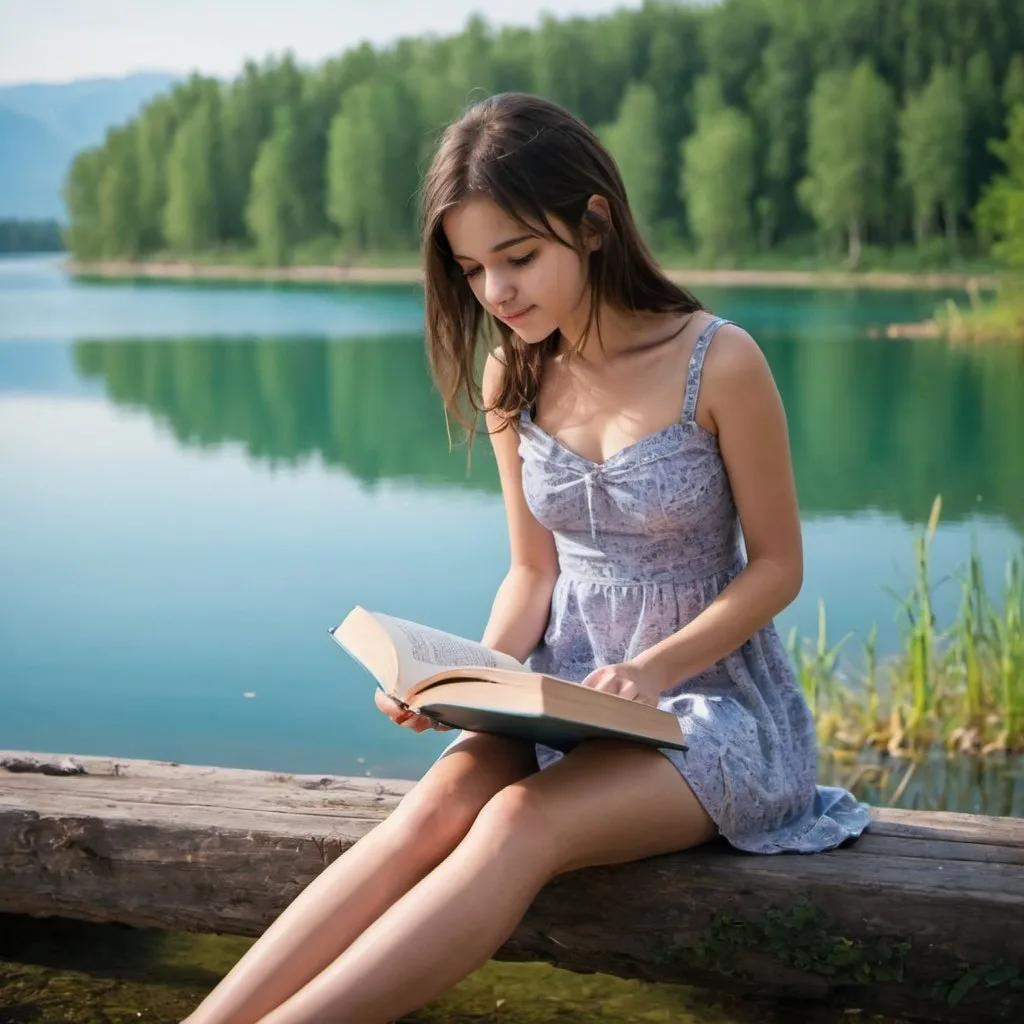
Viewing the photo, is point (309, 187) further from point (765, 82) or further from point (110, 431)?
point (110, 431)

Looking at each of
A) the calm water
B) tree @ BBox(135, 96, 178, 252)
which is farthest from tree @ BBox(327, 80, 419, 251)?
the calm water

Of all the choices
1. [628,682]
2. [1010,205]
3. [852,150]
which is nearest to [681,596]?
[628,682]

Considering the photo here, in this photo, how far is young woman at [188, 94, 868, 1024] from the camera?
60.2 inches

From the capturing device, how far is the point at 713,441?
5.96 ft

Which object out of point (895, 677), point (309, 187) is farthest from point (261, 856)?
point (309, 187)

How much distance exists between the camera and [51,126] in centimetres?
2191

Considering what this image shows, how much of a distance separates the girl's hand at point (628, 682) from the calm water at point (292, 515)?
1.68 meters

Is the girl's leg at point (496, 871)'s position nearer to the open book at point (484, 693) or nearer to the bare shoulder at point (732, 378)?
Answer: the open book at point (484, 693)

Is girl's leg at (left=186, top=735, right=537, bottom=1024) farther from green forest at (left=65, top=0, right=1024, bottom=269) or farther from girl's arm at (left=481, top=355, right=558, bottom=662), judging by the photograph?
green forest at (left=65, top=0, right=1024, bottom=269)

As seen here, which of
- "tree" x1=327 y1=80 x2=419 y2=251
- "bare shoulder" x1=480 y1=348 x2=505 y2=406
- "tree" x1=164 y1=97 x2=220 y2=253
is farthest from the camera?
"tree" x1=164 y1=97 x2=220 y2=253

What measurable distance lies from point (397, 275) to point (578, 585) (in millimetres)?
19522

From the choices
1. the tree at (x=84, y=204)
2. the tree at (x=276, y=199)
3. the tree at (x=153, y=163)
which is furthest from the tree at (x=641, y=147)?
the tree at (x=84, y=204)

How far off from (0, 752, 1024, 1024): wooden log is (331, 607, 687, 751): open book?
23 centimetres

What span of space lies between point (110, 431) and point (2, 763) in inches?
291
